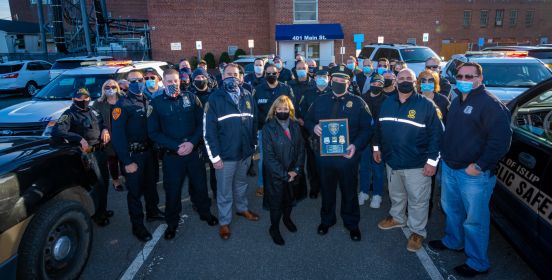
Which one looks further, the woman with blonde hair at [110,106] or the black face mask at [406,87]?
the woman with blonde hair at [110,106]

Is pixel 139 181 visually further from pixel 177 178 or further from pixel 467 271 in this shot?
pixel 467 271

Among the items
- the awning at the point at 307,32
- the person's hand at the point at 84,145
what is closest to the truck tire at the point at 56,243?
the person's hand at the point at 84,145

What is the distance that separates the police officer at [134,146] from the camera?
4.25m

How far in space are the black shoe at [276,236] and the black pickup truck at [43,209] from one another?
2053 millimetres

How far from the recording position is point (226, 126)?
433 centimetres

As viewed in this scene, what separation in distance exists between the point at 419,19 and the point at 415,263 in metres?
27.5

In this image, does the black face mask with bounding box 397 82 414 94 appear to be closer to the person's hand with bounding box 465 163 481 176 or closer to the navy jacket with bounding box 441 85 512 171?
the navy jacket with bounding box 441 85 512 171

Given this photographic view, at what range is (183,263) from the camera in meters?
3.91

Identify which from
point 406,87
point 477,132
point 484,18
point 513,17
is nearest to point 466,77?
point 477,132

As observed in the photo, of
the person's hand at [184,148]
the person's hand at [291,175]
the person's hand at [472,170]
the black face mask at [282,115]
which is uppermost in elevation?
the black face mask at [282,115]

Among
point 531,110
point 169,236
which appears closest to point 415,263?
point 531,110

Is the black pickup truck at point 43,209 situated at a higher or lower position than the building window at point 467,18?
lower

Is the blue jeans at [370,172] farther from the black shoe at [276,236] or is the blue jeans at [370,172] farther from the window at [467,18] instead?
the window at [467,18]

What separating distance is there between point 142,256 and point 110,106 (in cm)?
245
